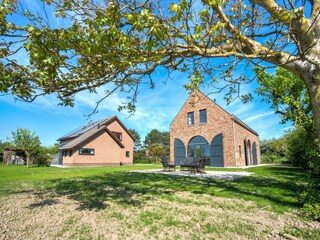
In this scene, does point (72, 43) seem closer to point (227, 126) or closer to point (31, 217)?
point (31, 217)

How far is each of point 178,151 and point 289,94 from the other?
1518cm

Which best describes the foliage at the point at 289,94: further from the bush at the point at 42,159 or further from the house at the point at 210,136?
the bush at the point at 42,159

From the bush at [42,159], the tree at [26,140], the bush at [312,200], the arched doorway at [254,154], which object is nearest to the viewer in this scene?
the bush at [312,200]

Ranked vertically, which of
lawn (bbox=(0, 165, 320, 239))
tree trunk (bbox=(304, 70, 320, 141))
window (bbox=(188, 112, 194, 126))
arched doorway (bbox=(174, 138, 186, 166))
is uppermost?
window (bbox=(188, 112, 194, 126))

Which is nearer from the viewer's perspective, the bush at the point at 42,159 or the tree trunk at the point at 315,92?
the tree trunk at the point at 315,92

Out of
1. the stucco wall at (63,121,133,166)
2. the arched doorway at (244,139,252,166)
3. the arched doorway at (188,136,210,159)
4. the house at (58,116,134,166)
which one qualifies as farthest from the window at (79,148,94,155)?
the arched doorway at (244,139,252,166)

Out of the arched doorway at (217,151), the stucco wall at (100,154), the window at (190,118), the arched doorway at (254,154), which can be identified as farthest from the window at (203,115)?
the stucco wall at (100,154)

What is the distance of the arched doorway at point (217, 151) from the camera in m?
22.3

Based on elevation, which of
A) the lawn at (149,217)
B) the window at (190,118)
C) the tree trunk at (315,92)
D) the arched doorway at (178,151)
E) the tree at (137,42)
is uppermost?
the window at (190,118)

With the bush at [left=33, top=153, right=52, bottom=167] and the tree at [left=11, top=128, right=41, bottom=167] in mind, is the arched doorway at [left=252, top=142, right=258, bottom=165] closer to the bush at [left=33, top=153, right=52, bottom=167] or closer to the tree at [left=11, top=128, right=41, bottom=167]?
the bush at [left=33, top=153, right=52, bottom=167]

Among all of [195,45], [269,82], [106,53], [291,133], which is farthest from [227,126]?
[106,53]

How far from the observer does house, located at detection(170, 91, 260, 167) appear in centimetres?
2175

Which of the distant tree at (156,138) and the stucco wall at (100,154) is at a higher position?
the distant tree at (156,138)

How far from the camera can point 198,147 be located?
24.3 metres
